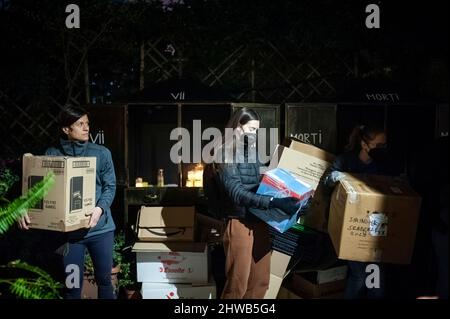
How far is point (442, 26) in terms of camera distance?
298 centimetres

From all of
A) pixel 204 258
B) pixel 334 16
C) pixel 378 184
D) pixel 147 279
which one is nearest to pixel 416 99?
pixel 334 16

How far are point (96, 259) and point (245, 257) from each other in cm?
108

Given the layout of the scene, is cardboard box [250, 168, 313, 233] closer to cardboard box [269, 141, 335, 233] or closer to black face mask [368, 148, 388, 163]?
cardboard box [269, 141, 335, 233]

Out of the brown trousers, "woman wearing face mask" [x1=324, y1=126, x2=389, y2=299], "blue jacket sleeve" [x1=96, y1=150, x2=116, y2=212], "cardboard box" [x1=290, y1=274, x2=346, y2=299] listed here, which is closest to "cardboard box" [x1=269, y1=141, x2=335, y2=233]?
"woman wearing face mask" [x1=324, y1=126, x2=389, y2=299]

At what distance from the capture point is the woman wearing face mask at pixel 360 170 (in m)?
3.13

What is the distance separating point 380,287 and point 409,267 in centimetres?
27

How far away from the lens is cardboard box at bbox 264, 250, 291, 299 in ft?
11.2

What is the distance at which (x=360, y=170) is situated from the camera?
3.26 m

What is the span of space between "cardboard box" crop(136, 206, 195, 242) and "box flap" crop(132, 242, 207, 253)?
64 mm

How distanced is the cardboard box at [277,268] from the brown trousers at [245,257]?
35 cm

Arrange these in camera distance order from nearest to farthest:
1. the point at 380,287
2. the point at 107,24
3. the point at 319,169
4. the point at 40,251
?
the point at 380,287, the point at 319,169, the point at 40,251, the point at 107,24

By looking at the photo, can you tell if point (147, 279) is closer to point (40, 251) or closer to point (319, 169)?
point (40, 251)

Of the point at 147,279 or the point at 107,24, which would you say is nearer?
the point at 147,279

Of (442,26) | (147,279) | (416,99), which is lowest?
(147,279)
